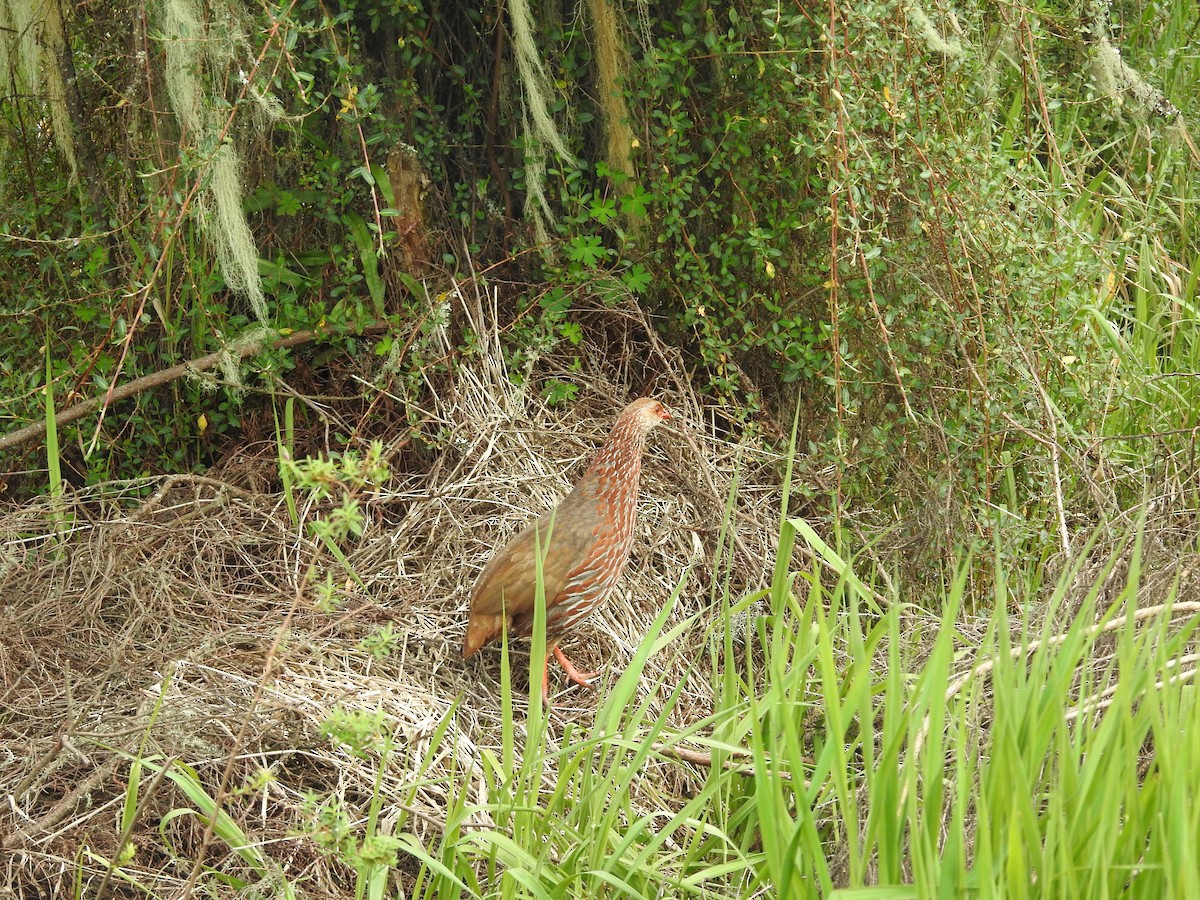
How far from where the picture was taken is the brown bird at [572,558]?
3.69 m

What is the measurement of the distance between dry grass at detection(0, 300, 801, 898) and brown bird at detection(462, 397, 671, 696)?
8.2 inches

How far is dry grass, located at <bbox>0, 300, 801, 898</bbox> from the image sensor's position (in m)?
3.11

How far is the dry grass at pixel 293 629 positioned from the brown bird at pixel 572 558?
21 cm

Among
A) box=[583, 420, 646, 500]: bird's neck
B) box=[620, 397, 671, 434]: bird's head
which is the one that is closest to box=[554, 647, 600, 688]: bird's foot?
box=[583, 420, 646, 500]: bird's neck

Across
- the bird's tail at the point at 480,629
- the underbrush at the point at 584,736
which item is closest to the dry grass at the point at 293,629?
the underbrush at the point at 584,736

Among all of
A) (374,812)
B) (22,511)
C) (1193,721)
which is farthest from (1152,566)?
(22,511)

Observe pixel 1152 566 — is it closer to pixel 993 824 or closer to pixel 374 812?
pixel 993 824

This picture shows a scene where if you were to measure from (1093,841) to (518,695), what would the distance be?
2.06m

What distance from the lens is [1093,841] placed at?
7.19 feet

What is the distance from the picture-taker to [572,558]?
3.75 metres

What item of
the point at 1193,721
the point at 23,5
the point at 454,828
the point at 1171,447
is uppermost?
the point at 23,5

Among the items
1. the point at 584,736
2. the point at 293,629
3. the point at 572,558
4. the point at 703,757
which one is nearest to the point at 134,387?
the point at 293,629

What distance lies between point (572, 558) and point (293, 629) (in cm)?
80

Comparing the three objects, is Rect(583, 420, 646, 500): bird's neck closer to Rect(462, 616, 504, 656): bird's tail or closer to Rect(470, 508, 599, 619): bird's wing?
Rect(470, 508, 599, 619): bird's wing
